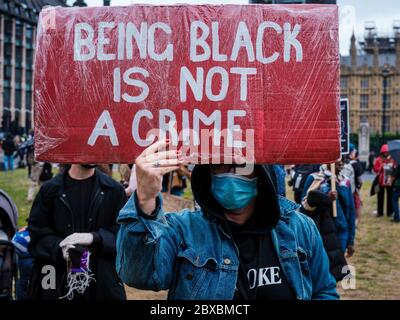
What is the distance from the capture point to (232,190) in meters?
2.42

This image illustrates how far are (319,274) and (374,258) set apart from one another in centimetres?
774

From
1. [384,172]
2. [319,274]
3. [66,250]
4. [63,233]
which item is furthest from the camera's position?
[384,172]

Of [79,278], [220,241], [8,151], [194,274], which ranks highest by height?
[8,151]

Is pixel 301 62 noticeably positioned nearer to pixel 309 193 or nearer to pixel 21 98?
pixel 309 193

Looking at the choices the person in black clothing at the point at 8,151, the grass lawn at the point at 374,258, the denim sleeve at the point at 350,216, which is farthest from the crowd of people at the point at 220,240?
the person in black clothing at the point at 8,151

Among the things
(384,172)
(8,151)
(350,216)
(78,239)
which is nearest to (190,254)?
(78,239)

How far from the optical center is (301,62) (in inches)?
99.0

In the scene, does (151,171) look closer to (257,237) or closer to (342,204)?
(257,237)

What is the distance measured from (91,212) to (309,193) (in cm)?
206

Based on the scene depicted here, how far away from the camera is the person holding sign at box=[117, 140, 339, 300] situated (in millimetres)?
2236

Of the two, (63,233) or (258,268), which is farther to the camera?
(63,233)

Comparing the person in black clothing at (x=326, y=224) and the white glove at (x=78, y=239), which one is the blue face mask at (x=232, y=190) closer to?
the white glove at (x=78, y=239)

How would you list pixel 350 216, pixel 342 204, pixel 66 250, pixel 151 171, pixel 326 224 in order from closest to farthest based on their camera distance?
pixel 151 171 < pixel 66 250 < pixel 326 224 < pixel 342 204 < pixel 350 216

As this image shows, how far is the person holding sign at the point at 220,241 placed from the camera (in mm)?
2236
